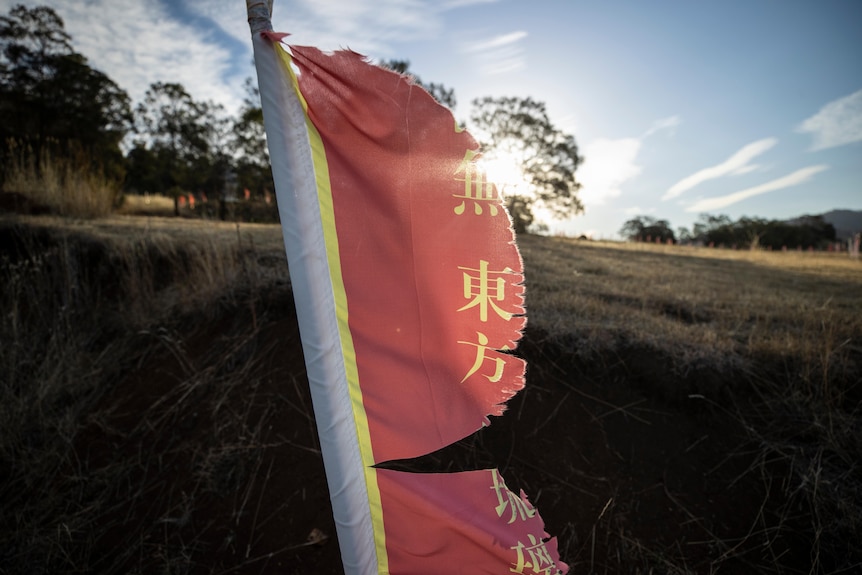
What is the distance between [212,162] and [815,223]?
42464 mm

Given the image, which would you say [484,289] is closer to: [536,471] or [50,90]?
[536,471]

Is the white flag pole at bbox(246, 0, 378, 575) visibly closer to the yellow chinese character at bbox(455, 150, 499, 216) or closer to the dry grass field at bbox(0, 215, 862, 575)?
the yellow chinese character at bbox(455, 150, 499, 216)

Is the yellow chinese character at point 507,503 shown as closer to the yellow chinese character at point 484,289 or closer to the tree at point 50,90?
the yellow chinese character at point 484,289

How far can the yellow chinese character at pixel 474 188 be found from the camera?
1338 millimetres

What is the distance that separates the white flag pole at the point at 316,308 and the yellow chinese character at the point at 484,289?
1.44 ft

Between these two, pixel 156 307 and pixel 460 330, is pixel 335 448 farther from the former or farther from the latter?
pixel 156 307

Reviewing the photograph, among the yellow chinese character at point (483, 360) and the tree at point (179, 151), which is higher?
the tree at point (179, 151)

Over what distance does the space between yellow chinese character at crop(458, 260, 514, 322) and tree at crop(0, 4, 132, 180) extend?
19.4 meters

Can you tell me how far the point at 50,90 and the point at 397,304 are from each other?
2318 centimetres

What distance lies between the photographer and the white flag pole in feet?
4.20

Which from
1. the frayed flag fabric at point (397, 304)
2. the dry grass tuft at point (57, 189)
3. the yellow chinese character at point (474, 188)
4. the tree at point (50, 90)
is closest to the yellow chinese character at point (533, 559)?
the frayed flag fabric at point (397, 304)

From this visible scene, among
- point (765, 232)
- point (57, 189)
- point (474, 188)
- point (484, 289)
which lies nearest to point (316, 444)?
point (484, 289)

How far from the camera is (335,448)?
1.33 metres

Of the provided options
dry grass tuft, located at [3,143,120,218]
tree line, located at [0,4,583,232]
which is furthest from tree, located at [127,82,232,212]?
dry grass tuft, located at [3,143,120,218]
